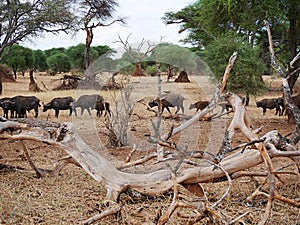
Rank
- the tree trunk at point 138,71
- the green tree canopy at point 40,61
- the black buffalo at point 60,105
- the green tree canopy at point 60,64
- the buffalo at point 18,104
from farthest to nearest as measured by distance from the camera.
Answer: the green tree canopy at point 40,61 < the green tree canopy at point 60,64 < the black buffalo at point 60,105 < the buffalo at point 18,104 < the tree trunk at point 138,71

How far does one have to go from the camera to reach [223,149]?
11.8 feet

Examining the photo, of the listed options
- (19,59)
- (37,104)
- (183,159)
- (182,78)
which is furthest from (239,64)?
(19,59)

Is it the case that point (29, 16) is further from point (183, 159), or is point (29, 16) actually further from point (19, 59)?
point (19, 59)

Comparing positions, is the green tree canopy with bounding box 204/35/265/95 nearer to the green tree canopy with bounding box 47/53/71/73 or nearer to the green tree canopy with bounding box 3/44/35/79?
the green tree canopy with bounding box 3/44/35/79

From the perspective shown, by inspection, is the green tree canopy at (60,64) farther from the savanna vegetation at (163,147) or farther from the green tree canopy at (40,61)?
the savanna vegetation at (163,147)

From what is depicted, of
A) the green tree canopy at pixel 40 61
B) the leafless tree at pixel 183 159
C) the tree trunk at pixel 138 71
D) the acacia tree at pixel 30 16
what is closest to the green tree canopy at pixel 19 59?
the green tree canopy at pixel 40 61

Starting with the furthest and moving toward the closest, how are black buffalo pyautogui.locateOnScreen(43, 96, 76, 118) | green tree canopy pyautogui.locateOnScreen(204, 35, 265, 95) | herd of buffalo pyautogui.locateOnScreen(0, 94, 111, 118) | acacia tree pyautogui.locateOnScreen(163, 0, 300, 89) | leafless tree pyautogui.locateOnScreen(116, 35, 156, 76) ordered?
1. green tree canopy pyautogui.locateOnScreen(204, 35, 265, 95)
2. black buffalo pyautogui.locateOnScreen(43, 96, 76, 118)
3. herd of buffalo pyautogui.locateOnScreen(0, 94, 111, 118)
4. acacia tree pyautogui.locateOnScreen(163, 0, 300, 89)
5. leafless tree pyautogui.locateOnScreen(116, 35, 156, 76)

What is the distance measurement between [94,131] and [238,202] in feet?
20.5

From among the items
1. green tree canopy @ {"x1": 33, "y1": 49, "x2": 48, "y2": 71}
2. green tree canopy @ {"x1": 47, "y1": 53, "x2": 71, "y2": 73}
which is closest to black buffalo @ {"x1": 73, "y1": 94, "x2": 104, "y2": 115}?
green tree canopy @ {"x1": 47, "y1": 53, "x2": 71, "y2": 73}

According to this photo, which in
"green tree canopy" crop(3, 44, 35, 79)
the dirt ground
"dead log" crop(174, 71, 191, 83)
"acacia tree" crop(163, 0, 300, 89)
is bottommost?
the dirt ground

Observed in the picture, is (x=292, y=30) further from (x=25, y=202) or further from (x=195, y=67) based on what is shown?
(x=25, y=202)

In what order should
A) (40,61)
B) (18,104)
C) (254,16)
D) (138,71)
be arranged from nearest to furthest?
(138,71) → (254,16) → (18,104) → (40,61)

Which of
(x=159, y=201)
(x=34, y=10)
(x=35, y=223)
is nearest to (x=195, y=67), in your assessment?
(x=34, y=10)

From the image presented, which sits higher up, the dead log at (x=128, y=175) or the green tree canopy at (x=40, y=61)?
the green tree canopy at (x=40, y=61)
